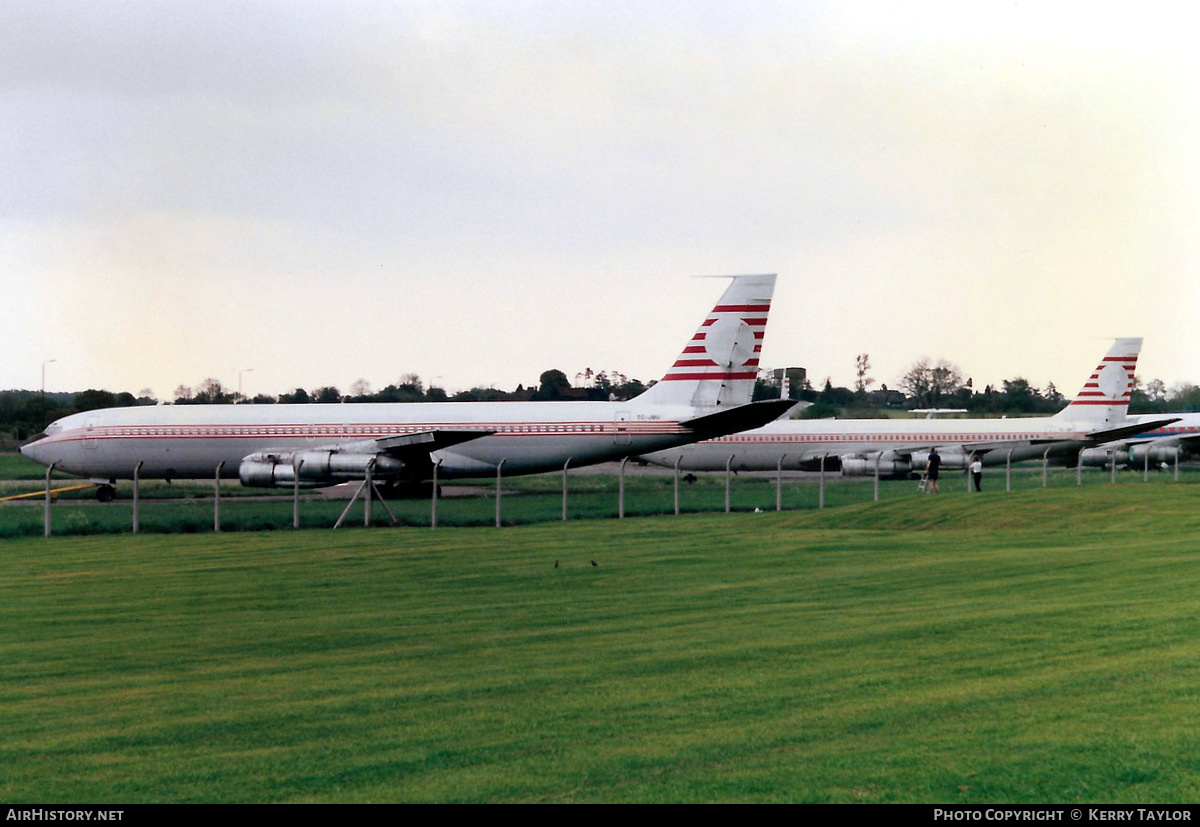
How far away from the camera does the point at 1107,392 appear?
52.8 m

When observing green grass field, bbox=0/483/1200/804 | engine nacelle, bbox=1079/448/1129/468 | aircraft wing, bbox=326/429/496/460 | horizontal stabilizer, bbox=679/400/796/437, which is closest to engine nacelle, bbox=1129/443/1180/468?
engine nacelle, bbox=1079/448/1129/468

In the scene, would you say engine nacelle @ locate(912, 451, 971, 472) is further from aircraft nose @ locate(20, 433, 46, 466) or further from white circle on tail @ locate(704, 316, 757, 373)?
aircraft nose @ locate(20, 433, 46, 466)

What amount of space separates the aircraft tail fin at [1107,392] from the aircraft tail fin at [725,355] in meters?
22.4

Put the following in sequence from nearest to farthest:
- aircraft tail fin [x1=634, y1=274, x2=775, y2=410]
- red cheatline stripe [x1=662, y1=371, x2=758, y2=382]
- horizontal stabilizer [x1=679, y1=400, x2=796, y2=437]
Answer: horizontal stabilizer [x1=679, y1=400, x2=796, y2=437] < aircraft tail fin [x1=634, y1=274, x2=775, y2=410] < red cheatline stripe [x1=662, y1=371, x2=758, y2=382]

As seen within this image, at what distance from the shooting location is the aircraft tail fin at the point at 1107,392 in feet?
173

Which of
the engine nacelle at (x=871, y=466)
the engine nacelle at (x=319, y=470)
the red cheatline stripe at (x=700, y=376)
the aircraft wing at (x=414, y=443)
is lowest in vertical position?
the engine nacelle at (x=871, y=466)

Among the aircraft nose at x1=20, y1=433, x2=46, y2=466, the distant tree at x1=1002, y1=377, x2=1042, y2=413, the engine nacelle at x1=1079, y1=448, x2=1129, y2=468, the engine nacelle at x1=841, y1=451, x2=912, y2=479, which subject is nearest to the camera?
the aircraft nose at x1=20, y1=433, x2=46, y2=466

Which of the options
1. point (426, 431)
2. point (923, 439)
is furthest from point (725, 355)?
point (923, 439)

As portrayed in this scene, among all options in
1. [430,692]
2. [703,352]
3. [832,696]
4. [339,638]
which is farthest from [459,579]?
[703,352]

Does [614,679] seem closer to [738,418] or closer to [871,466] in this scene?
[738,418]

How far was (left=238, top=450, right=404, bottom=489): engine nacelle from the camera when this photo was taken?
116 ft

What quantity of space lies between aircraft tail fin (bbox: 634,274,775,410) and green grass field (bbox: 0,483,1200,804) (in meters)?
19.0

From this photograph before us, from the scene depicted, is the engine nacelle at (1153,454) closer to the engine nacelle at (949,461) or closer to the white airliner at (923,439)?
the white airliner at (923,439)

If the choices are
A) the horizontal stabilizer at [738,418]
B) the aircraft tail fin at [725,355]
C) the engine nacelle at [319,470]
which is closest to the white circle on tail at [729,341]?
the aircraft tail fin at [725,355]
